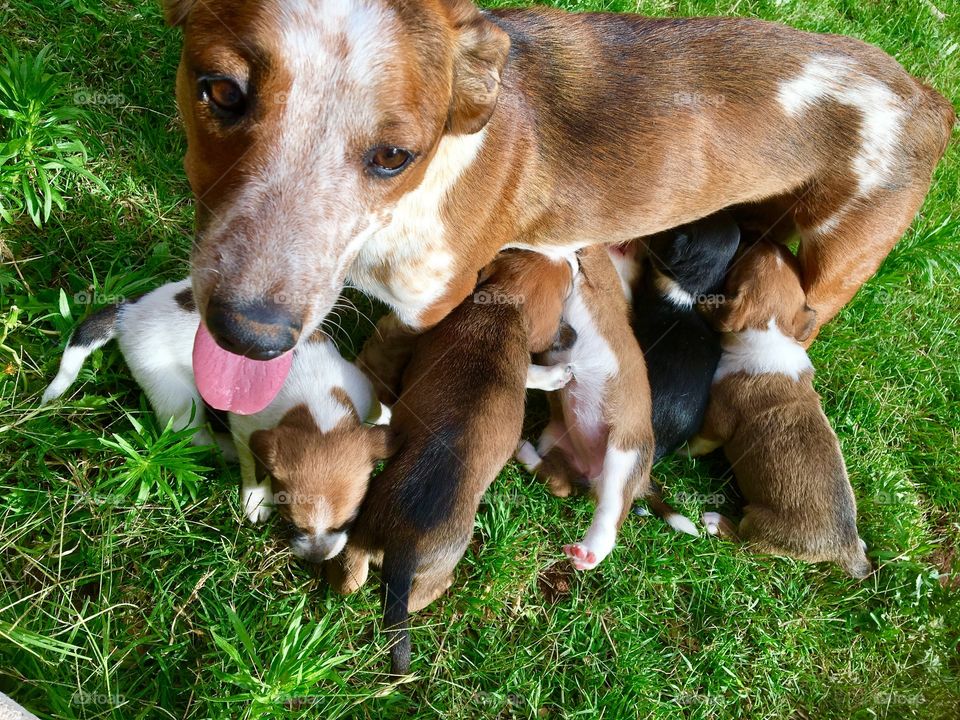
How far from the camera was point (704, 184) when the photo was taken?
12.8ft

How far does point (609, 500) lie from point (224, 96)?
259 cm

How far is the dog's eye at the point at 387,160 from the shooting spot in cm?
261

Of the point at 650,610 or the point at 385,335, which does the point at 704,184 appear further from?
the point at 650,610

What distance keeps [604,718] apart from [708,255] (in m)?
2.61

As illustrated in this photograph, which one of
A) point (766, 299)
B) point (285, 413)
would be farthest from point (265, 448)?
point (766, 299)

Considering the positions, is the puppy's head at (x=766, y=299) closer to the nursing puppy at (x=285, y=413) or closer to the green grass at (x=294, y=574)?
the green grass at (x=294, y=574)

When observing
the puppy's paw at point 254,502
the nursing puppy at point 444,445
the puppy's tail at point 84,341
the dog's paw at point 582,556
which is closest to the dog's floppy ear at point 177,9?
the puppy's tail at point 84,341

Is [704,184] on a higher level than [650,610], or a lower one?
higher

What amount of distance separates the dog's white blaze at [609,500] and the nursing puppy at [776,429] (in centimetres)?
77

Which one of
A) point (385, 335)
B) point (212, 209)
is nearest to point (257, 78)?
point (212, 209)

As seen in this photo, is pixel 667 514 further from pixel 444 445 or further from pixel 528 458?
pixel 444 445

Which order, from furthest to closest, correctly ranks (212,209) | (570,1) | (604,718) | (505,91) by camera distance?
1. (570,1)
2. (604,718)
3. (505,91)
4. (212,209)

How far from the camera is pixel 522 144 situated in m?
3.56

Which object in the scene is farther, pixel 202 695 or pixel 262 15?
pixel 202 695
